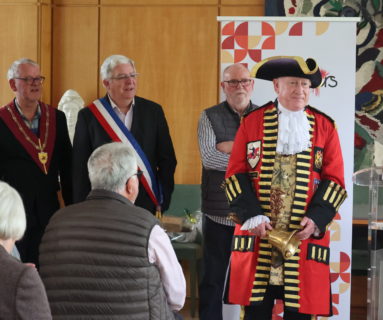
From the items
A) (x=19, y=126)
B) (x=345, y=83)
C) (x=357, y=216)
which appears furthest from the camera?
(x=357, y=216)

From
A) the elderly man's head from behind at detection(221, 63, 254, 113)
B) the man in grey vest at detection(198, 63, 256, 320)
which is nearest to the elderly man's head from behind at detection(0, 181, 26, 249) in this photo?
the man in grey vest at detection(198, 63, 256, 320)

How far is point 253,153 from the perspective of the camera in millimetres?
3607

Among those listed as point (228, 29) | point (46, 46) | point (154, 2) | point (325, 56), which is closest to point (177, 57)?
point (154, 2)

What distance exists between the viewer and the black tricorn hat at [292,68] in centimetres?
357

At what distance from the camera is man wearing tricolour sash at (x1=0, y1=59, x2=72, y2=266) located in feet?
13.5

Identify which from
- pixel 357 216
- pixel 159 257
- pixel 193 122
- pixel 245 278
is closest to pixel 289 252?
pixel 245 278

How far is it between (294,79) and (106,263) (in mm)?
1464

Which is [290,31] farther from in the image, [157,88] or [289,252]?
[157,88]

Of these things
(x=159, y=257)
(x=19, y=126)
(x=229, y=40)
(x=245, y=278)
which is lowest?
(x=245, y=278)

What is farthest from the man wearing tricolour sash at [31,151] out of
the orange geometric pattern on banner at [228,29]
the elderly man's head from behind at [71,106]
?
the elderly man's head from behind at [71,106]

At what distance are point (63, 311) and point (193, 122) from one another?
14.1ft

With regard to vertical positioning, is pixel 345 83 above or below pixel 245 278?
above

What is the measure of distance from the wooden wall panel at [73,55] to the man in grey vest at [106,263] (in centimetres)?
432

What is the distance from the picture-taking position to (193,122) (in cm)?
673
